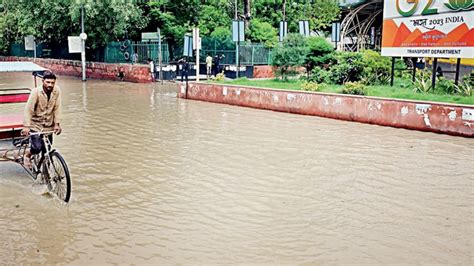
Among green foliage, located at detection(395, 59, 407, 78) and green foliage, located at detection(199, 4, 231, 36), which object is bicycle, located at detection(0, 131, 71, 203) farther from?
green foliage, located at detection(199, 4, 231, 36)

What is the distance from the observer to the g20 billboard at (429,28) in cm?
1360

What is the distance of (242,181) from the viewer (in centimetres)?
813

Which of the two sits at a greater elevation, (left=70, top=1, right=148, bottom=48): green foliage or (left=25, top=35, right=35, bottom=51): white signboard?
(left=70, top=1, right=148, bottom=48): green foliage

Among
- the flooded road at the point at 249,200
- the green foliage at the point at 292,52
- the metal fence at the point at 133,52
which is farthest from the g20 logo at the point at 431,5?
the metal fence at the point at 133,52

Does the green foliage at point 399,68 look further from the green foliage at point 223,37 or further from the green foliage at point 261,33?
the green foliage at point 261,33

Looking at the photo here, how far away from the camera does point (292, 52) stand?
751 inches

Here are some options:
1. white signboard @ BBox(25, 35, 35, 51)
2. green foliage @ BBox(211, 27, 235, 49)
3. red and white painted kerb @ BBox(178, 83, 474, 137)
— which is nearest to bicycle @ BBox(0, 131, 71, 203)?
red and white painted kerb @ BBox(178, 83, 474, 137)

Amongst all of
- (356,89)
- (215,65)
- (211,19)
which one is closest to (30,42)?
(211,19)

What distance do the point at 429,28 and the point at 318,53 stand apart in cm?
583

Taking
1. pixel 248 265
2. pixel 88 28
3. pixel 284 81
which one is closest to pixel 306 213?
pixel 248 265

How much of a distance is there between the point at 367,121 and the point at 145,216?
8.76 metres

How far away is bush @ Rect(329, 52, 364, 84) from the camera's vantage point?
1793cm

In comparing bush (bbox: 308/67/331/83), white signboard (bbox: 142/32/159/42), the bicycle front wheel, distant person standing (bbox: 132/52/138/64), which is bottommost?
the bicycle front wheel

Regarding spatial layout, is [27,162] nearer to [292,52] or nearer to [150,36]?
[292,52]
